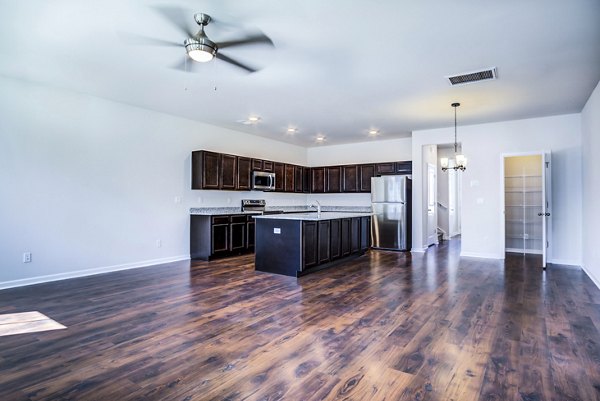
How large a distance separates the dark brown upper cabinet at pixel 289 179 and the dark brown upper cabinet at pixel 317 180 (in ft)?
2.21

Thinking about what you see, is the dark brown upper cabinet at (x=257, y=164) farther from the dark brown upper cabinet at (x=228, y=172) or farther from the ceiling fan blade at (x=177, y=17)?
the ceiling fan blade at (x=177, y=17)

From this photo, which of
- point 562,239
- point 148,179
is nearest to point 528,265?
point 562,239

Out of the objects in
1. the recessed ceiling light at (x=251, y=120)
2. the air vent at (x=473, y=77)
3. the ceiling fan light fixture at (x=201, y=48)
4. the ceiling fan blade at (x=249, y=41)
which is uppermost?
the recessed ceiling light at (x=251, y=120)

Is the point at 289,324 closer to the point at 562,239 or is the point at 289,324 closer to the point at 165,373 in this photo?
the point at 165,373

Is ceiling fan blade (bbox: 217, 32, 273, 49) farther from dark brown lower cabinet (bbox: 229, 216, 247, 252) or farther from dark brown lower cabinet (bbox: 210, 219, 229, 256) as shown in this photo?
dark brown lower cabinet (bbox: 229, 216, 247, 252)

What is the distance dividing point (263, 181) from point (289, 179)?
42.3 inches

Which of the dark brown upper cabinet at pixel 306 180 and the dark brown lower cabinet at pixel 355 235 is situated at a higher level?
the dark brown upper cabinet at pixel 306 180

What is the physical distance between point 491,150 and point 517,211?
182 centimetres

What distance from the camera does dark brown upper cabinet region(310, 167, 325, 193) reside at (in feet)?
29.1

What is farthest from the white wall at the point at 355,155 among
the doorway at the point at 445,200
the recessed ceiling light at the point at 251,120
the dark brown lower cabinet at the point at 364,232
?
the recessed ceiling light at the point at 251,120

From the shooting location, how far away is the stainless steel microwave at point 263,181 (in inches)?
284

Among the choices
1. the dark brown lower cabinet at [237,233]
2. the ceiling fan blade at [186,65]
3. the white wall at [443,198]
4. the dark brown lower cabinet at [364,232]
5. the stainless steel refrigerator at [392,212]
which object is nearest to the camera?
the ceiling fan blade at [186,65]

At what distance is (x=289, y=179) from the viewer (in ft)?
27.5

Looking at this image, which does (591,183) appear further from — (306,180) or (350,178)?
(306,180)
